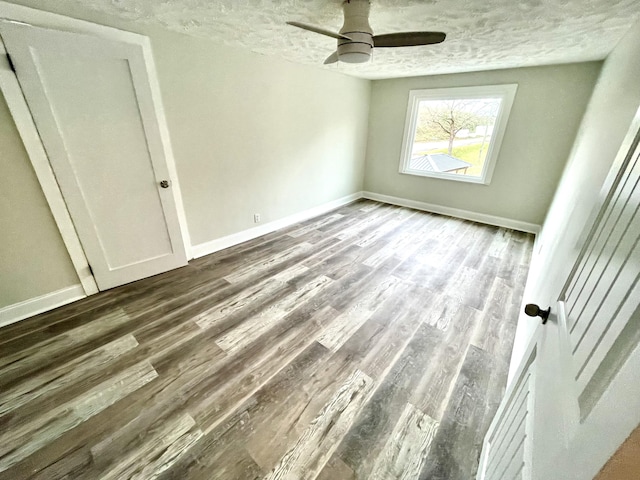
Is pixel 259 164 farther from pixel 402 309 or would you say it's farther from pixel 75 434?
pixel 75 434

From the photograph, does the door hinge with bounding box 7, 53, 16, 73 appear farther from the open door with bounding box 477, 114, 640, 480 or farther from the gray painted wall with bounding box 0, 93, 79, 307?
the open door with bounding box 477, 114, 640, 480

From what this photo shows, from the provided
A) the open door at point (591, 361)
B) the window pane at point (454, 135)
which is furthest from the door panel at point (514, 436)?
the window pane at point (454, 135)

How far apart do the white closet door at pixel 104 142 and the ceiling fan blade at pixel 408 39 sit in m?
2.02

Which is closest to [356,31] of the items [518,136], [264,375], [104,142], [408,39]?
[408,39]


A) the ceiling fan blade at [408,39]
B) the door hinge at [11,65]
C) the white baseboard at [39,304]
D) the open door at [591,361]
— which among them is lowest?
the white baseboard at [39,304]

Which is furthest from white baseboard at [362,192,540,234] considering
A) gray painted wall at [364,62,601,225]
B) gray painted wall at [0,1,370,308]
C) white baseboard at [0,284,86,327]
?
white baseboard at [0,284,86,327]

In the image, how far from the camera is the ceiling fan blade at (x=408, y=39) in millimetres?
1829

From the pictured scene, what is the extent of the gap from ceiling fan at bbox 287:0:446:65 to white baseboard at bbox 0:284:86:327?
2.92 meters

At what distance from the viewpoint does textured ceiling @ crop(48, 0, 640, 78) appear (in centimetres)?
177

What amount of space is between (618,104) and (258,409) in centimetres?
277

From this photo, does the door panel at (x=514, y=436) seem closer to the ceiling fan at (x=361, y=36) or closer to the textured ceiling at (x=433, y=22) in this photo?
the ceiling fan at (x=361, y=36)

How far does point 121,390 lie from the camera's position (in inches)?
60.8

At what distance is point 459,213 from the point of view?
15.0 ft

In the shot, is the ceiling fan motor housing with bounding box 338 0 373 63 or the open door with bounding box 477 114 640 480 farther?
the ceiling fan motor housing with bounding box 338 0 373 63
